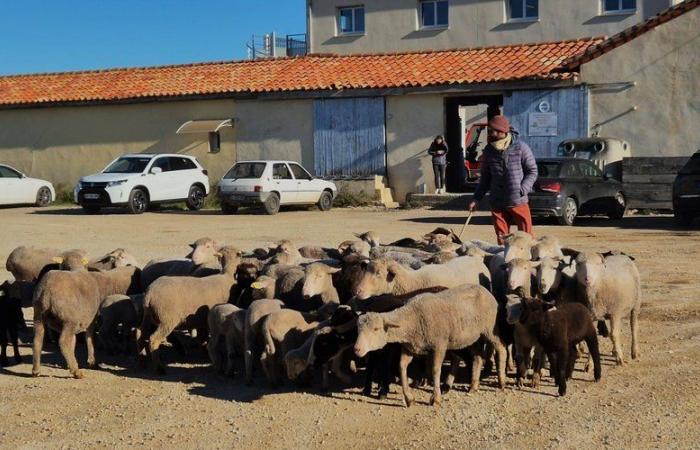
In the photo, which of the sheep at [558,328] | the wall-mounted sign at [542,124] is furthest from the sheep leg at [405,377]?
the wall-mounted sign at [542,124]

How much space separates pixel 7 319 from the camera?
930 centimetres

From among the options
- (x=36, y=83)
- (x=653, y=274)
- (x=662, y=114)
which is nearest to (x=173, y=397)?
(x=653, y=274)

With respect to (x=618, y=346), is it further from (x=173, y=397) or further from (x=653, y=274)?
(x=653, y=274)

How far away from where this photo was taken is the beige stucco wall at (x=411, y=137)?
29.6 meters

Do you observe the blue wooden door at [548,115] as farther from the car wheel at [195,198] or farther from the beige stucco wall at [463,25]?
the car wheel at [195,198]

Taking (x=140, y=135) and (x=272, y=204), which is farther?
(x=140, y=135)

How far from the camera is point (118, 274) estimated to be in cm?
999

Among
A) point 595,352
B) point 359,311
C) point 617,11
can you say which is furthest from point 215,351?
point 617,11

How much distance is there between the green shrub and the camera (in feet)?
97.3

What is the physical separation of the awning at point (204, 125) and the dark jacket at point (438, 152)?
24.0ft

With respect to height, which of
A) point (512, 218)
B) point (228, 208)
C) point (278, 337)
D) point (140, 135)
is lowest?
point (278, 337)

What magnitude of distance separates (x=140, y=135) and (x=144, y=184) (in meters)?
6.27

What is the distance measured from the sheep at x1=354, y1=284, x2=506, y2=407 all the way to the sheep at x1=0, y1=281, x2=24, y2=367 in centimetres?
380

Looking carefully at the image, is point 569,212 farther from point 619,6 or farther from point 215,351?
point 619,6
